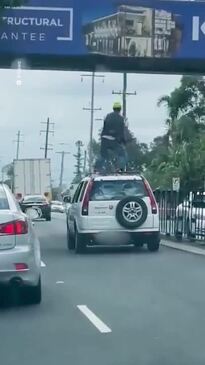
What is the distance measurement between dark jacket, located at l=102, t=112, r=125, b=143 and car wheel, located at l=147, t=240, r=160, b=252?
3265 millimetres

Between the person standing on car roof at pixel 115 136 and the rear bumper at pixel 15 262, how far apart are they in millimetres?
12211

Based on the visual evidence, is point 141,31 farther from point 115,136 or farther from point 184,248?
point 184,248

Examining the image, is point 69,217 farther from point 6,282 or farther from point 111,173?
point 6,282

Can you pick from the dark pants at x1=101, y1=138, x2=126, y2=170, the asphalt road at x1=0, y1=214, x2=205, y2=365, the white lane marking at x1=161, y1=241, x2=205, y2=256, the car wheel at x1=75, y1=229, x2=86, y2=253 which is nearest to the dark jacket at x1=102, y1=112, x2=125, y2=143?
the dark pants at x1=101, y1=138, x2=126, y2=170

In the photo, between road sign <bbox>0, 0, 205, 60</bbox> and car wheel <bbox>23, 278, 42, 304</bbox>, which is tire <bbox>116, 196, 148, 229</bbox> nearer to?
road sign <bbox>0, 0, 205, 60</bbox>

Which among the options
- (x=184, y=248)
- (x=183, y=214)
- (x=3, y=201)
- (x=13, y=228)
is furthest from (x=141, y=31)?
(x=13, y=228)

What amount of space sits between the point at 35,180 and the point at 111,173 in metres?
36.1

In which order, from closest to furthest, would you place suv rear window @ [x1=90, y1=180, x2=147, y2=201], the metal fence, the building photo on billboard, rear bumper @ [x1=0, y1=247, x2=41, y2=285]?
rear bumper @ [x1=0, y1=247, x2=41, y2=285], suv rear window @ [x1=90, y1=180, x2=147, y2=201], the metal fence, the building photo on billboard

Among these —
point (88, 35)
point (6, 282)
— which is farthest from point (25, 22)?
point (6, 282)

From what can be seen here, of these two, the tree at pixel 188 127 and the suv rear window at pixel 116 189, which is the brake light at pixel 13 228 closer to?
the suv rear window at pixel 116 189

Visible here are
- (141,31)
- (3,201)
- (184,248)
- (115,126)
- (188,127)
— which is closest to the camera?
(3,201)

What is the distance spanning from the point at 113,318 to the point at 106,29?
1555cm

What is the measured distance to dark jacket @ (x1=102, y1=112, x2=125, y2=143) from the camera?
956 inches

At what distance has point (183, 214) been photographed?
84.3 feet
